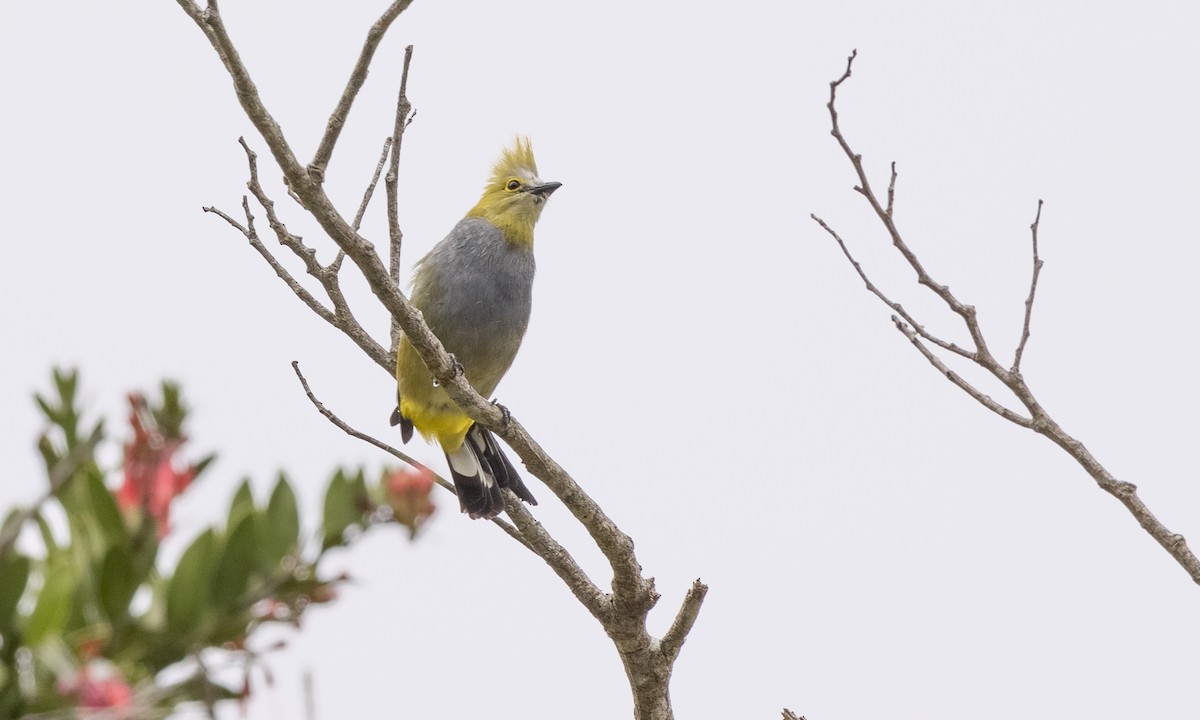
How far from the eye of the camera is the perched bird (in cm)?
600

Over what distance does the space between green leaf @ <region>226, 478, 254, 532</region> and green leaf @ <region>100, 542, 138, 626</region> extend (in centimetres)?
12

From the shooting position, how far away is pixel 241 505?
1.42 metres

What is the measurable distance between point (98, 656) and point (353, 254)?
2730 mm

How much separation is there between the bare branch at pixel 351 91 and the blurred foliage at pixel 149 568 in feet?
7.22

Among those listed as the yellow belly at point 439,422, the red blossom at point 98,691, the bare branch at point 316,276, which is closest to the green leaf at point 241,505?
the red blossom at point 98,691

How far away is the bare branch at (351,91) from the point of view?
339 centimetres

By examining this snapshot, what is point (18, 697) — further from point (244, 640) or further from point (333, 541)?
point (333, 541)

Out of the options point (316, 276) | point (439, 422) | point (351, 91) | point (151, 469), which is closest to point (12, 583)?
point (151, 469)

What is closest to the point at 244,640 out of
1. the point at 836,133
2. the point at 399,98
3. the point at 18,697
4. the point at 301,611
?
the point at 301,611

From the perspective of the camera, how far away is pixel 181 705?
1270 millimetres

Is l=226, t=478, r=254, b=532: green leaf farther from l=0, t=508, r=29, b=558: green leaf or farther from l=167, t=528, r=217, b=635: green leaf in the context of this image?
l=0, t=508, r=29, b=558: green leaf

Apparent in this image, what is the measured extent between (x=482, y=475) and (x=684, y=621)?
62.8 inches

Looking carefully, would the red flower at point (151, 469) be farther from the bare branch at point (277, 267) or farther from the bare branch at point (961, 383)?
the bare branch at point (277, 267)

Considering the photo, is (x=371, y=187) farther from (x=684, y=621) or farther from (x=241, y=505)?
(x=241, y=505)
